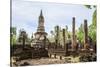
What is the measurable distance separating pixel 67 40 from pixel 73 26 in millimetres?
190

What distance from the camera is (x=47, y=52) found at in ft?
7.83

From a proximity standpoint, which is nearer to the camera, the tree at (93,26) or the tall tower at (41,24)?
the tall tower at (41,24)

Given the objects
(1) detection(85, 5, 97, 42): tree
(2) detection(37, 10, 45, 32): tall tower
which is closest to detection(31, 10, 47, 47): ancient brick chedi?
(2) detection(37, 10, 45, 32): tall tower

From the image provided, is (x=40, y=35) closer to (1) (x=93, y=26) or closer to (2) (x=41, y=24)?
(2) (x=41, y=24)

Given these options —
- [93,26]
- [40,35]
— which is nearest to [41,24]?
[40,35]

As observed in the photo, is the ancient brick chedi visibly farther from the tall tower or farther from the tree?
the tree

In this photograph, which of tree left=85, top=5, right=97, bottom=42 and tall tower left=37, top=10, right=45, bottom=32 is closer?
tall tower left=37, top=10, right=45, bottom=32

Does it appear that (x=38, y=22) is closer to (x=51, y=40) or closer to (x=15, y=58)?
(x=51, y=40)

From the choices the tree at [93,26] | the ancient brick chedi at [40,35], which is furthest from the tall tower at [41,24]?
the tree at [93,26]

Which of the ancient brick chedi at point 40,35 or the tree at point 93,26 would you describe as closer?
the ancient brick chedi at point 40,35

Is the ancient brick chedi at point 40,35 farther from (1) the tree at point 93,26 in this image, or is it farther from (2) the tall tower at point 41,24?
(1) the tree at point 93,26

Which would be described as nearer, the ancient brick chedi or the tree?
the ancient brick chedi
